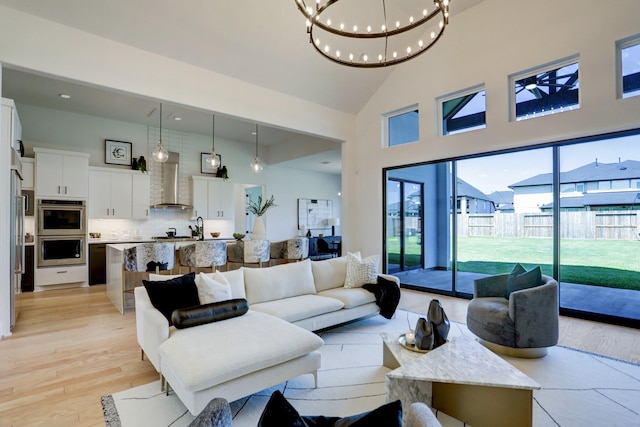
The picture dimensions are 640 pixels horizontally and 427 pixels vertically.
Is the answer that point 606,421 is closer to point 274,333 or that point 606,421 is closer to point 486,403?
point 486,403

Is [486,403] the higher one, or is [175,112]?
[175,112]

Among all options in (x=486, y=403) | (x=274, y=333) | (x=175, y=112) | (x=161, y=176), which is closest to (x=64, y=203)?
(x=161, y=176)

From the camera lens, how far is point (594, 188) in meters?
4.36

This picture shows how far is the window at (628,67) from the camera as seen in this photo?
12.9 ft

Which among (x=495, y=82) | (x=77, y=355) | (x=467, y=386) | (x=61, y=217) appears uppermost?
(x=495, y=82)

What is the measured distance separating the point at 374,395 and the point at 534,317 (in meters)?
1.71

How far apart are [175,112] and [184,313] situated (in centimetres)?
525

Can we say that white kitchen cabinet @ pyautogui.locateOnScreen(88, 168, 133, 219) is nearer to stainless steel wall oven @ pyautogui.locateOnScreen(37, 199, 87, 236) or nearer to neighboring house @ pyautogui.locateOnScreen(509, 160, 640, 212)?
stainless steel wall oven @ pyautogui.locateOnScreen(37, 199, 87, 236)

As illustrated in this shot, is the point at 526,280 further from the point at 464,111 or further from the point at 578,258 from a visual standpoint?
the point at 464,111

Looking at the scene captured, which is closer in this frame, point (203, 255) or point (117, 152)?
point (203, 255)

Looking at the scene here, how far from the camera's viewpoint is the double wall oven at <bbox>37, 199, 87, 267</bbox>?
6023 millimetres

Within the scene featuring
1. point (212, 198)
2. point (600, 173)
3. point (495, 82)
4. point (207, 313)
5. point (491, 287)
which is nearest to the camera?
point (207, 313)

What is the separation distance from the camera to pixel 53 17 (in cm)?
366

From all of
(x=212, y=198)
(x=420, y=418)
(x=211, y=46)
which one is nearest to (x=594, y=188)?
(x=420, y=418)
